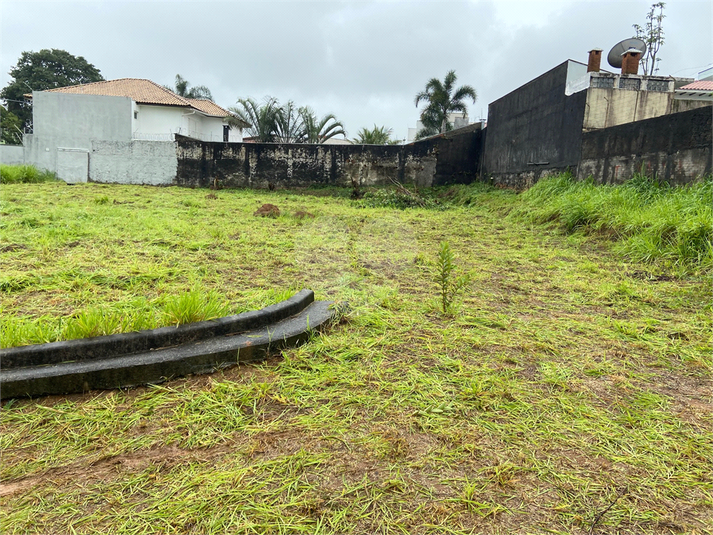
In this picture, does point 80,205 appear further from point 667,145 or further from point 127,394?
point 667,145

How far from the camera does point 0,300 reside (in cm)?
253

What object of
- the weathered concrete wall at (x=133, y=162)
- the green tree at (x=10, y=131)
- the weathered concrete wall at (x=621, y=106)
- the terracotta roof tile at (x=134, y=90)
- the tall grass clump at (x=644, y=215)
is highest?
the terracotta roof tile at (x=134, y=90)

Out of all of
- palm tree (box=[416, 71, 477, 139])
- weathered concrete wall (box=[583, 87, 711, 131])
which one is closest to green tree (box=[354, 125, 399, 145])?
palm tree (box=[416, 71, 477, 139])

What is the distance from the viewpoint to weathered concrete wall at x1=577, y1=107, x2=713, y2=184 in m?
4.95

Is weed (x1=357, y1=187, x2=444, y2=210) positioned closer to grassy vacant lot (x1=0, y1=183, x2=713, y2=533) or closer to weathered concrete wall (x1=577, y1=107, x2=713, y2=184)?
weathered concrete wall (x1=577, y1=107, x2=713, y2=184)

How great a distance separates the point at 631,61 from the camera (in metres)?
7.75

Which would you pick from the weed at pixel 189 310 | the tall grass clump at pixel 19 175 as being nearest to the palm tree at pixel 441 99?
the tall grass clump at pixel 19 175

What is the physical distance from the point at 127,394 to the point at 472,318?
1895 millimetres

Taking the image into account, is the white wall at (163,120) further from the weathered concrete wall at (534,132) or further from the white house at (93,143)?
the weathered concrete wall at (534,132)

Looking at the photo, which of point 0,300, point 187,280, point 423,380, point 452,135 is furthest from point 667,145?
point 452,135

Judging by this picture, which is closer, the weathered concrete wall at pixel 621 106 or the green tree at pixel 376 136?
the weathered concrete wall at pixel 621 106

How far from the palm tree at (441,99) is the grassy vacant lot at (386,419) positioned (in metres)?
20.1

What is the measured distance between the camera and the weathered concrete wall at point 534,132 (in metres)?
7.78

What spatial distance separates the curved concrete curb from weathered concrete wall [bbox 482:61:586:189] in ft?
23.6
